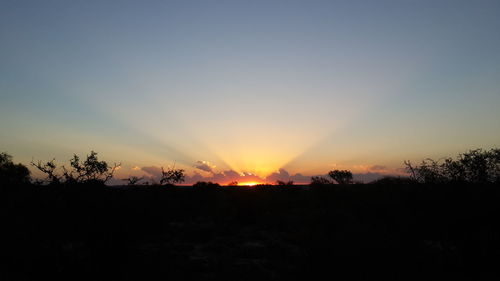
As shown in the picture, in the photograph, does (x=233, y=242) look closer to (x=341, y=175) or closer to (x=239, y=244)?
(x=239, y=244)

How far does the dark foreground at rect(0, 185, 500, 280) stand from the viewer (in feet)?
35.5

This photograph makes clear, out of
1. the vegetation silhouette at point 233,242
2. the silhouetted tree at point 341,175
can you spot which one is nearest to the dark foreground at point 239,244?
the vegetation silhouette at point 233,242

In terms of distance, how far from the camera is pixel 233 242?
17.9 metres

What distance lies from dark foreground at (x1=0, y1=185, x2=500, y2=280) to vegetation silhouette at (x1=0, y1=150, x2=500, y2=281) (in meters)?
0.04

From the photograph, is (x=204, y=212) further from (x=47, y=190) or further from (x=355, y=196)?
(x=47, y=190)

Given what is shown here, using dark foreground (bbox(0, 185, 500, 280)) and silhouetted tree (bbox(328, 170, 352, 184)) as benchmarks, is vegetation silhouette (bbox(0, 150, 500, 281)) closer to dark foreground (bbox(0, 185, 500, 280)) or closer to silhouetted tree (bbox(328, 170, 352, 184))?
dark foreground (bbox(0, 185, 500, 280))

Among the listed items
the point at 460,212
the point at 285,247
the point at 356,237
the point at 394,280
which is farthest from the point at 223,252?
the point at 460,212

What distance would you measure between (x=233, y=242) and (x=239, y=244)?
2.25 feet

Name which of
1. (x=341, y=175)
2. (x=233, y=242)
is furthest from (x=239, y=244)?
(x=341, y=175)

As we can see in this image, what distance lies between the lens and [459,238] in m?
15.3

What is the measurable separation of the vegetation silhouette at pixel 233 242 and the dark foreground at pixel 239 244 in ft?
0.13

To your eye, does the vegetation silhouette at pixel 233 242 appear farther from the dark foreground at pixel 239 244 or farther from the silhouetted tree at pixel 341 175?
the silhouetted tree at pixel 341 175

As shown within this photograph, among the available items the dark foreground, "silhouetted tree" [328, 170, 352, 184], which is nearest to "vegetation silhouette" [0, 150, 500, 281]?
the dark foreground

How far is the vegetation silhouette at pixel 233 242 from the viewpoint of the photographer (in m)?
10.8
